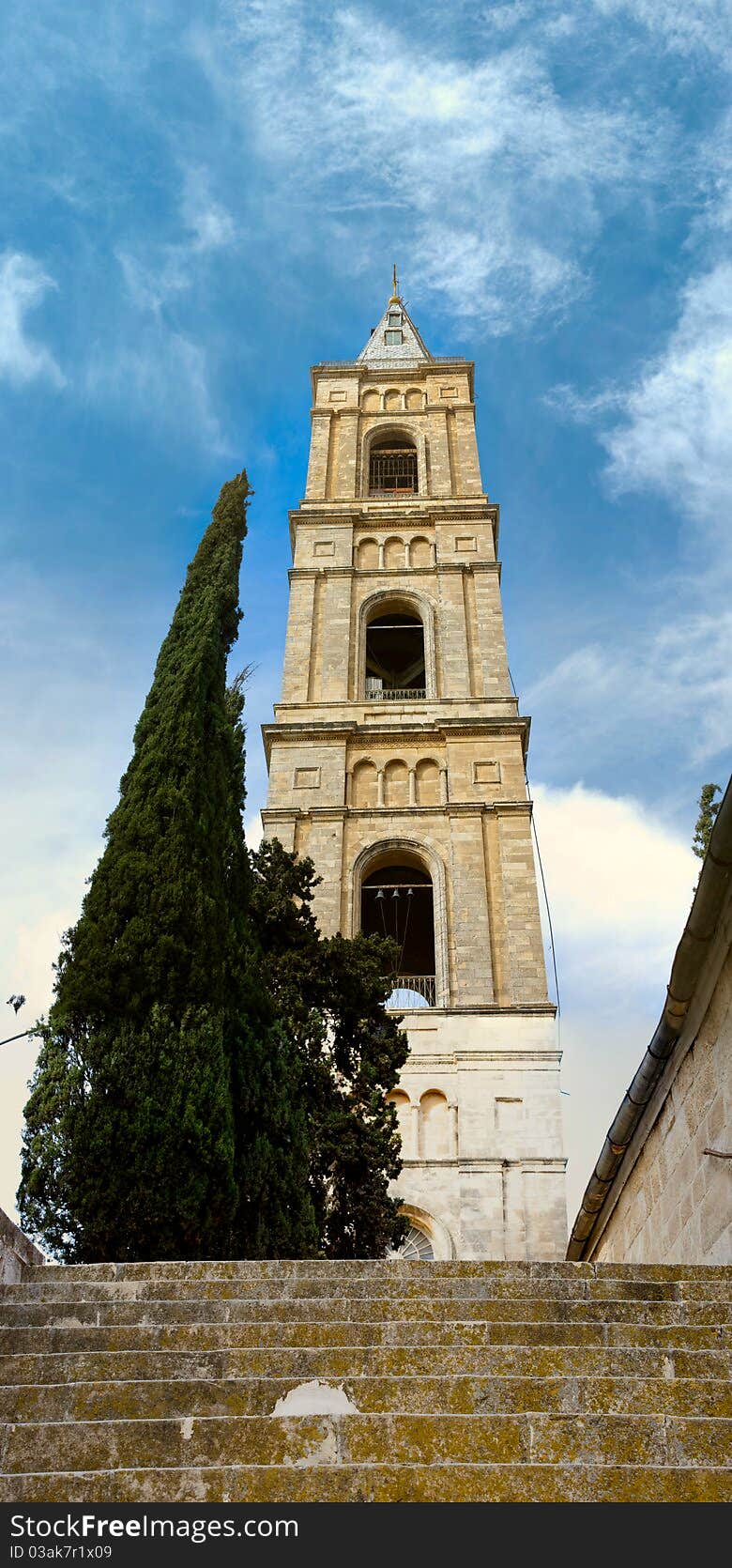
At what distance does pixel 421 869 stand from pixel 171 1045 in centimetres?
1396

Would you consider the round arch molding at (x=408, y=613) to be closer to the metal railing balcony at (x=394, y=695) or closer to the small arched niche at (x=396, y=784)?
the metal railing balcony at (x=394, y=695)

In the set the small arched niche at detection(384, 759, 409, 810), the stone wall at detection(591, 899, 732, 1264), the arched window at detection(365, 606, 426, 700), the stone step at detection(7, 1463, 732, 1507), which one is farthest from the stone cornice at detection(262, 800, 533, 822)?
the stone step at detection(7, 1463, 732, 1507)

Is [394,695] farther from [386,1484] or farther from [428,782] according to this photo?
[386,1484]

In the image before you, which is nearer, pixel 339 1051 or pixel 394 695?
pixel 339 1051

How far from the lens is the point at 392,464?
107ft

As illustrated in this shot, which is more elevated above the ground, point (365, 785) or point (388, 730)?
point (388, 730)

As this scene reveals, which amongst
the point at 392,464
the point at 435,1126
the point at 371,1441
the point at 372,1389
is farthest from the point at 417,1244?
the point at 392,464

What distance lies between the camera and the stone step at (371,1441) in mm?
4879

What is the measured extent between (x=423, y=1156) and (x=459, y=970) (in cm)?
334

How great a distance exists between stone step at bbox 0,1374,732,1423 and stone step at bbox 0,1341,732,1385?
0.07 metres
